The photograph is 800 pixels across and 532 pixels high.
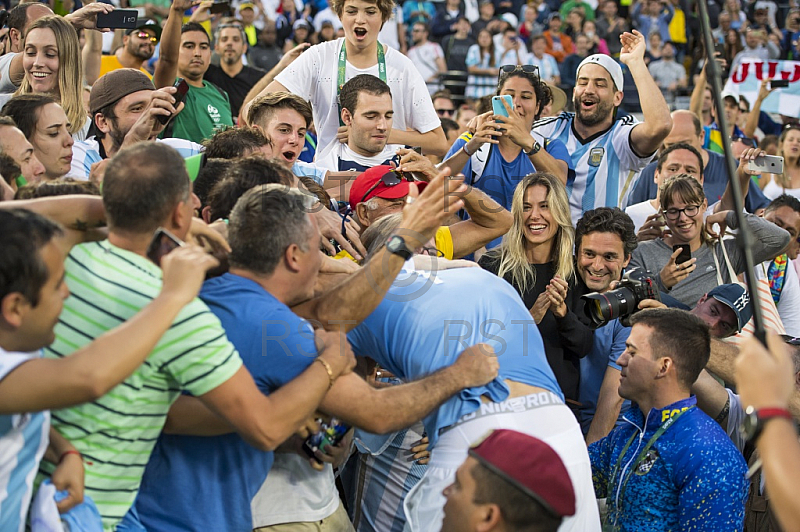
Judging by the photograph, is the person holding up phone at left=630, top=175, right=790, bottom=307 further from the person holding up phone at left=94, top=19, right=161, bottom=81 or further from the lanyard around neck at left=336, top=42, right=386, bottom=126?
the person holding up phone at left=94, top=19, right=161, bottom=81

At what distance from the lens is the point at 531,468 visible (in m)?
2.32

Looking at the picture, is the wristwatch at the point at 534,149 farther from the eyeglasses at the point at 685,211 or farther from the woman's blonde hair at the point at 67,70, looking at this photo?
the woman's blonde hair at the point at 67,70

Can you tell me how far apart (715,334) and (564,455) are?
1.65 meters

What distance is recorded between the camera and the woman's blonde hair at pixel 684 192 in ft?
17.2

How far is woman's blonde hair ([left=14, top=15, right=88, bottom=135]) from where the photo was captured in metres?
5.27

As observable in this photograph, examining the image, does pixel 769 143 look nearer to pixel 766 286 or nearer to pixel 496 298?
pixel 766 286

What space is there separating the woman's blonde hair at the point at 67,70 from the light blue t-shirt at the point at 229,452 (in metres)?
2.90

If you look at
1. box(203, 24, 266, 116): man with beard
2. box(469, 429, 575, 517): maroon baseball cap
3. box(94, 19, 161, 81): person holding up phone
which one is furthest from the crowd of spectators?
box(203, 24, 266, 116): man with beard

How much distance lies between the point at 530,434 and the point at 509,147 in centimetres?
303

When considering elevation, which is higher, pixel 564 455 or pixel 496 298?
pixel 496 298

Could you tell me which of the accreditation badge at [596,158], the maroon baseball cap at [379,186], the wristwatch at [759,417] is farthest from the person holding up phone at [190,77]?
the wristwatch at [759,417]

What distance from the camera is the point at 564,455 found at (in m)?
3.08

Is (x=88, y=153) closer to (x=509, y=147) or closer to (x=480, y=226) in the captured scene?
(x=480, y=226)

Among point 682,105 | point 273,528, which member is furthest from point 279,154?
point 682,105
